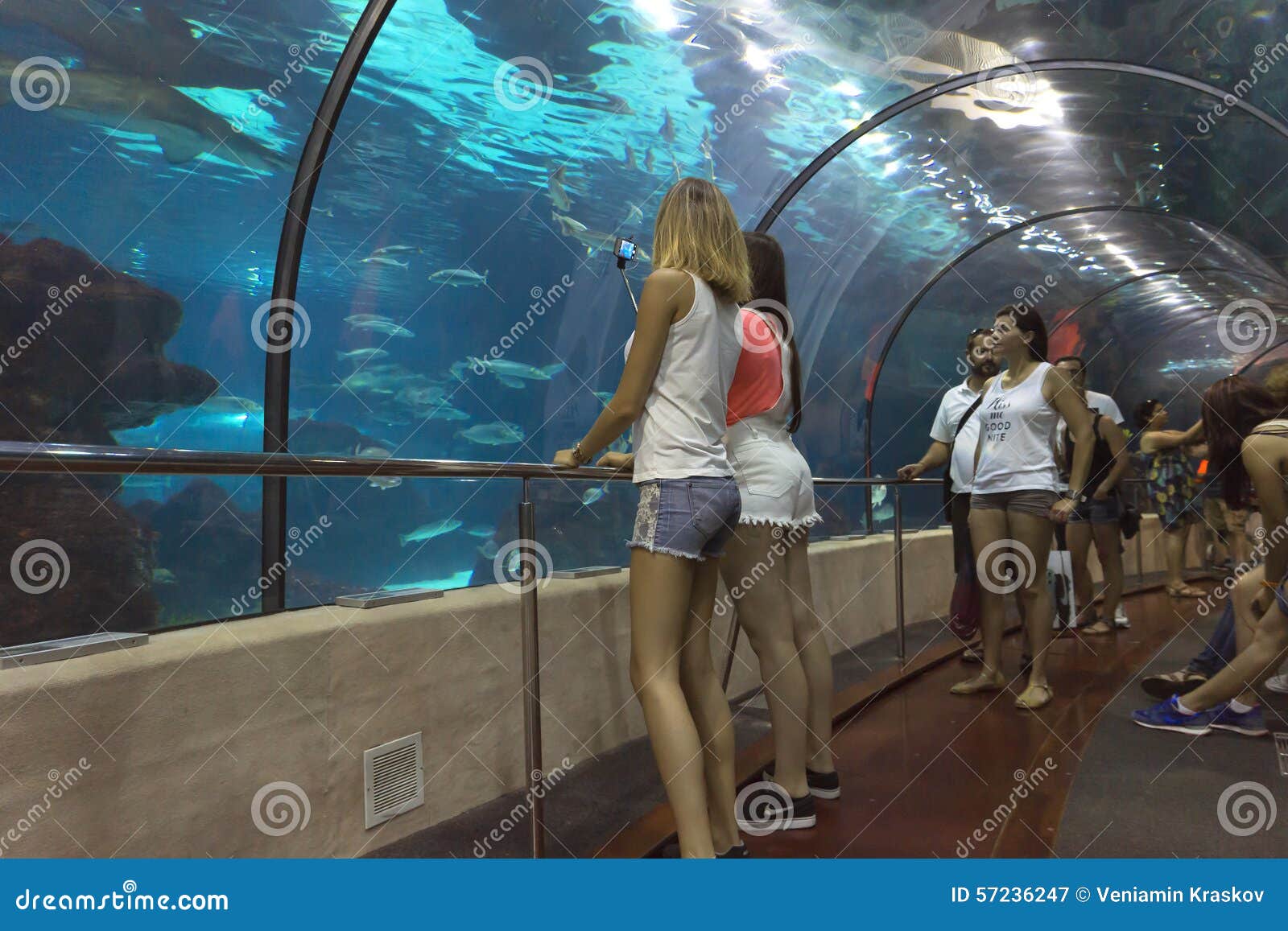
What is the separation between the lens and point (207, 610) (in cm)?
658

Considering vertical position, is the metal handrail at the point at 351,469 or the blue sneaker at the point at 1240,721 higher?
the metal handrail at the point at 351,469

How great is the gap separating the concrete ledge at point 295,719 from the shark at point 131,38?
18.3 ft

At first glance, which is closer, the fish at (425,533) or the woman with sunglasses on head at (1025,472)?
the woman with sunglasses on head at (1025,472)

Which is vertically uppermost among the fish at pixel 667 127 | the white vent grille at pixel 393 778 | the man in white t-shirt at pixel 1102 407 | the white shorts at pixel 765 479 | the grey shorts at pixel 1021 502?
the fish at pixel 667 127

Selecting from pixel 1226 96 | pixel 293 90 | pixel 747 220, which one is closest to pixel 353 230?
pixel 293 90

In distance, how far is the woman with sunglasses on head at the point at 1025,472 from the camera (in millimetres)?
3725

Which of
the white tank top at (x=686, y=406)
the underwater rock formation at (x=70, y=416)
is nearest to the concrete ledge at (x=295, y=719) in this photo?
the white tank top at (x=686, y=406)

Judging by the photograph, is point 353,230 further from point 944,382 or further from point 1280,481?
point 1280,481

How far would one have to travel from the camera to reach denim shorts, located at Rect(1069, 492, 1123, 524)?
19.8 feet

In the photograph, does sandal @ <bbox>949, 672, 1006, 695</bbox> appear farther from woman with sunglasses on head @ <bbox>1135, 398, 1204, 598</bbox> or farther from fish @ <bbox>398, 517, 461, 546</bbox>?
fish @ <bbox>398, 517, 461, 546</bbox>

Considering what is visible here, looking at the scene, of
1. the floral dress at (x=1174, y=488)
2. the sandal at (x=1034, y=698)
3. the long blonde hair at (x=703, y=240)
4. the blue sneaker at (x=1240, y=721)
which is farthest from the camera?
the floral dress at (x=1174, y=488)

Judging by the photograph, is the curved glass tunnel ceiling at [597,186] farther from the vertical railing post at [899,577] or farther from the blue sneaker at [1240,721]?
the blue sneaker at [1240,721]

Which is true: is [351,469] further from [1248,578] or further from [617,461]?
[1248,578]

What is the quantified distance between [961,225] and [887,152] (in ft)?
7.72
